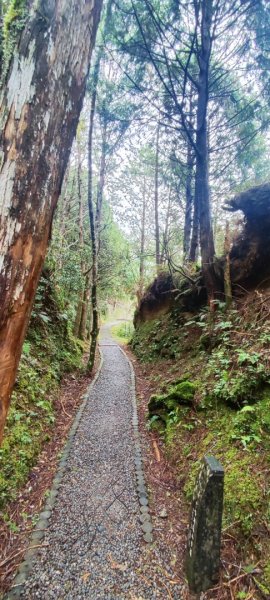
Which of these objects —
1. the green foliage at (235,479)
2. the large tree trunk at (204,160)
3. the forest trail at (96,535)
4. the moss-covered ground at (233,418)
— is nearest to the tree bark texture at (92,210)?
the large tree trunk at (204,160)

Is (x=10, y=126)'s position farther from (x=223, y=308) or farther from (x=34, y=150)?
(x=223, y=308)

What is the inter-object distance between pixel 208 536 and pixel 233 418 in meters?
1.55

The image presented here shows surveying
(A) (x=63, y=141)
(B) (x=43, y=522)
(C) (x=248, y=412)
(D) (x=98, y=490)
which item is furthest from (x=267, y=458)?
(A) (x=63, y=141)

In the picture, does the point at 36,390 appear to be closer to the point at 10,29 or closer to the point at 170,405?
the point at 170,405

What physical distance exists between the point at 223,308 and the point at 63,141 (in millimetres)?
5341

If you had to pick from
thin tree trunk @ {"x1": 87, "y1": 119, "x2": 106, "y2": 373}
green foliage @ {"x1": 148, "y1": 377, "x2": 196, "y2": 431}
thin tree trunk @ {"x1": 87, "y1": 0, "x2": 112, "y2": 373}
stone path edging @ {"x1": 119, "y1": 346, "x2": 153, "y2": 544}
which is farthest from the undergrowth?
green foliage @ {"x1": 148, "y1": 377, "x2": 196, "y2": 431}

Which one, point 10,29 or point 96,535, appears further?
point 96,535

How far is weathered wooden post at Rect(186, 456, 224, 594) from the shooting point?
2236 millimetres

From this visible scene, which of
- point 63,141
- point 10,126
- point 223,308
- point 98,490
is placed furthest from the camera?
point 223,308

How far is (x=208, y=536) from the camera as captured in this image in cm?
225

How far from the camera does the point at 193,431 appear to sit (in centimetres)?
406

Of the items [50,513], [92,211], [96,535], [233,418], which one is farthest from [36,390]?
[92,211]

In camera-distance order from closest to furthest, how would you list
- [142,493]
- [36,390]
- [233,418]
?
[142,493], [233,418], [36,390]

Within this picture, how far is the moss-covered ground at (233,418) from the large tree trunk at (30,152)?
8.39ft
